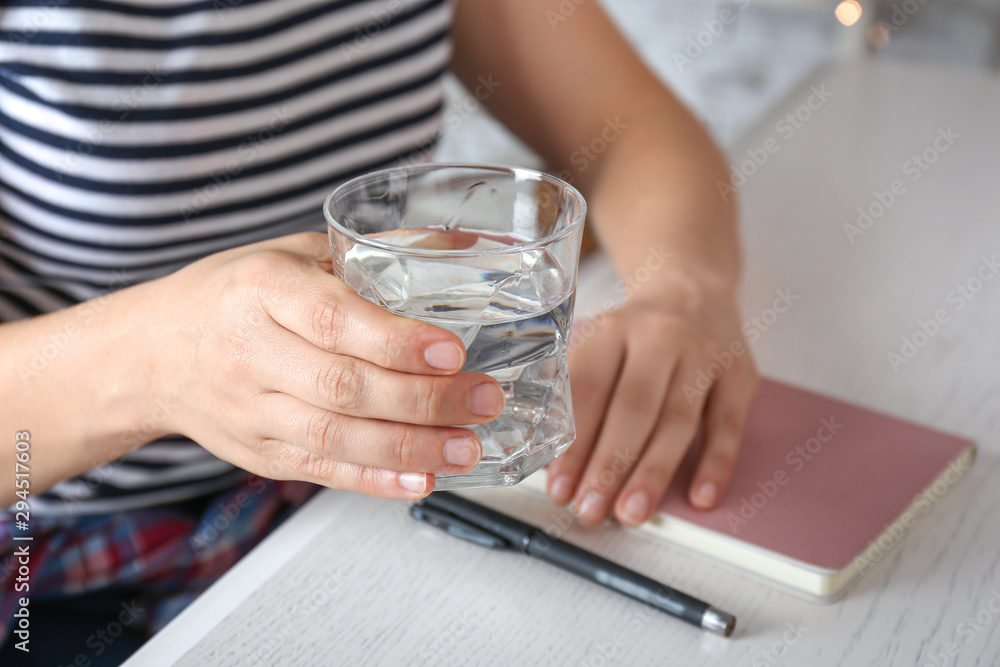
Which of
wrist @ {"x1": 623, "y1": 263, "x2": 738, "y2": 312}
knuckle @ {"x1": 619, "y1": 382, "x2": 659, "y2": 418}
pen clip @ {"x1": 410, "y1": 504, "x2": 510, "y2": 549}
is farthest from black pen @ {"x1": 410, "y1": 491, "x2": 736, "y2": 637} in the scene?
wrist @ {"x1": 623, "y1": 263, "x2": 738, "y2": 312}

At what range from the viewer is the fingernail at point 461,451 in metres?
0.42

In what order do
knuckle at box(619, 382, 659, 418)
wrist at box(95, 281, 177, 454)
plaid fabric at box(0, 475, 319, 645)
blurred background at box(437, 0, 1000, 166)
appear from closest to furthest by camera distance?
wrist at box(95, 281, 177, 454) < knuckle at box(619, 382, 659, 418) < plaid fabric at box(0, 475, 319, 645) < blurred background at box(437, 0, 1000, 166)

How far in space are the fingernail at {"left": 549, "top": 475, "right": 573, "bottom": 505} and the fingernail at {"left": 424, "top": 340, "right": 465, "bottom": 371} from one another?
21cm

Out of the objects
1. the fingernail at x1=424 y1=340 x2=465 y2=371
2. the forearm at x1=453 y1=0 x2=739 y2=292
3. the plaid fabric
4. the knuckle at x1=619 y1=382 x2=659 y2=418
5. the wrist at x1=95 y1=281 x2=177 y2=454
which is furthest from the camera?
the forearm at x1=453 y1=0 x2=739 y2=292

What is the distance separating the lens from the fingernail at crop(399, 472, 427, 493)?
0.43 meters

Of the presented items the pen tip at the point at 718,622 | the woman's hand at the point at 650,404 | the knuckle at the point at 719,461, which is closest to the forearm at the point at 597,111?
the woman's hand at the point at 650,404

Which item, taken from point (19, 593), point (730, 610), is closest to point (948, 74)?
point (730, 610)

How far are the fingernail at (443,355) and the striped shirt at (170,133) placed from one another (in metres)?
0.31

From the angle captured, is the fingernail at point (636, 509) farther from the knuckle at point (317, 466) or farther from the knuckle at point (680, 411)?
the knuckle at point (317, 466)

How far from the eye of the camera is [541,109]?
93cm

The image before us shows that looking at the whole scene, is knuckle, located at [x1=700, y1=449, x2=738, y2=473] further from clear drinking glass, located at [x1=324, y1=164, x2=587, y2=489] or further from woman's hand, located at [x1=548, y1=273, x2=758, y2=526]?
clear drinking glass, located at [x1=324, y1=164, x2=587, y2=489]

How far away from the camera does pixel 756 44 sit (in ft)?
8.39

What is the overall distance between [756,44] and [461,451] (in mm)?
2441

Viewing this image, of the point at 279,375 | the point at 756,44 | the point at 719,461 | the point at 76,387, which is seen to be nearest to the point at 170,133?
the point at 76,387
